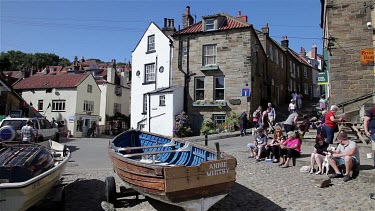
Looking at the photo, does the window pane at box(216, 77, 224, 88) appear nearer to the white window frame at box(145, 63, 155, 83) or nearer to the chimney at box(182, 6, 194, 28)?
the white window frame at box(145, 63, 155, 83)

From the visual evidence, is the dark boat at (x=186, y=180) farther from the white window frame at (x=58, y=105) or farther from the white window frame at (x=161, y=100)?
the white window frame at (x=58, y=105)

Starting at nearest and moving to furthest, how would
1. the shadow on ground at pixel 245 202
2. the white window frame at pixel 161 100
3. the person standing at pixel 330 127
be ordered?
the shadow on ground at pixel 245 202 < the person standing at pixel 330 127 < the white window frame at pixel 161 100

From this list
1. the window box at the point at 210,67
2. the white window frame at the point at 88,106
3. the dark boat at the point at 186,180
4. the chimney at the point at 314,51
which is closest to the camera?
the dark boat at the point at 186,180

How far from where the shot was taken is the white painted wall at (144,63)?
27125 millimetres

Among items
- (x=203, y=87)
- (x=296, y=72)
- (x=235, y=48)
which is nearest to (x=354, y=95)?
(x=235, y=48)

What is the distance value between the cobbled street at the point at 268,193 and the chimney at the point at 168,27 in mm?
20449

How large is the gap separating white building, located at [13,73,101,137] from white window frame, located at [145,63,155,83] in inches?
498

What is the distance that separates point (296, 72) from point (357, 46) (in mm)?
24631

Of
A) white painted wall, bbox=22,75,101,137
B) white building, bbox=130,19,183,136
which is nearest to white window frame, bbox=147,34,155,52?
white building, bbox=130,19,183,136

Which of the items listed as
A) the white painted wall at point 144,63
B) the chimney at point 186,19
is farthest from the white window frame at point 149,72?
the chimney at point 186,19

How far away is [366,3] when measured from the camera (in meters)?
17.4

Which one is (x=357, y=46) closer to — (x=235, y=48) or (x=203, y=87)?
(x=235, y=48)

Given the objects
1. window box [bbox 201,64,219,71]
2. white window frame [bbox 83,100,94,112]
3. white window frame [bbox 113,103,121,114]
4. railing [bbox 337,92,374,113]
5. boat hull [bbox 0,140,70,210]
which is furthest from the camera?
white window frame [bbox 113,103,121,114]

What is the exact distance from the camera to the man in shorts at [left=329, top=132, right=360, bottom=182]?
8305 mm
